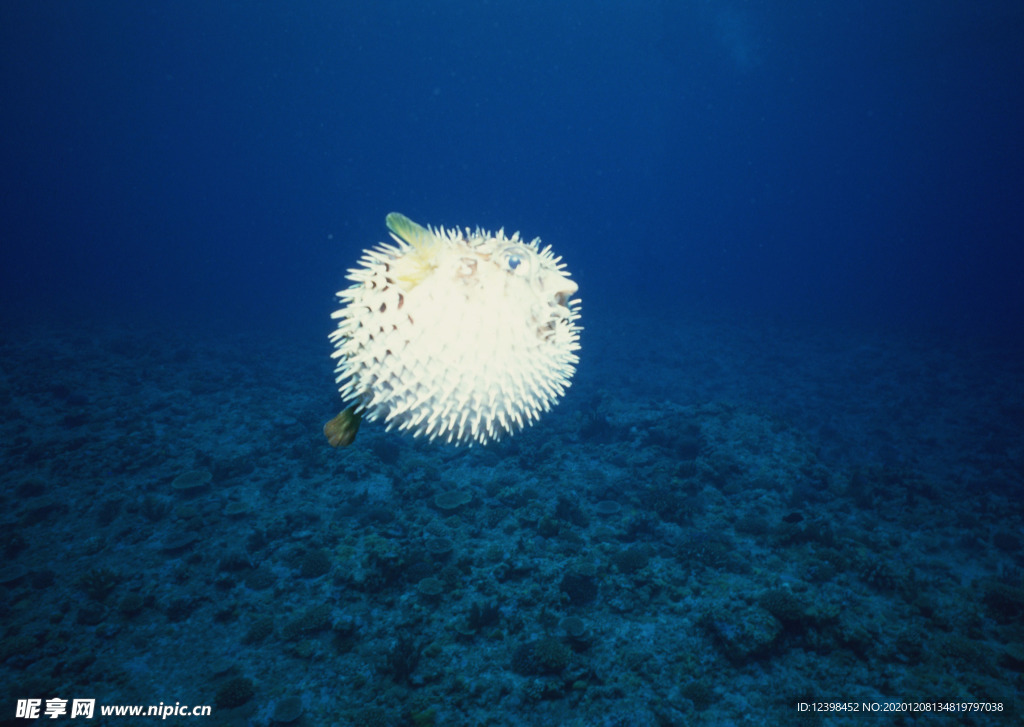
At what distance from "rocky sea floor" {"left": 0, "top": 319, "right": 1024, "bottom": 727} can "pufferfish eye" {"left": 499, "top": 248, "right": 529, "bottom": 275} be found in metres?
5.08

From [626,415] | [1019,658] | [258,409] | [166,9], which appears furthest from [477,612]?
[166,9]

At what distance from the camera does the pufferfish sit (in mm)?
1581

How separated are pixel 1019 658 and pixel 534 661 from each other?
5.62 m

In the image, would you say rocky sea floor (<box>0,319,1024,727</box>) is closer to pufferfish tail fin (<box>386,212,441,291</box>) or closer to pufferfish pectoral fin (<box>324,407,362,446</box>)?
pufferfish pectoral fin (<box>324,407,362,446</box>)

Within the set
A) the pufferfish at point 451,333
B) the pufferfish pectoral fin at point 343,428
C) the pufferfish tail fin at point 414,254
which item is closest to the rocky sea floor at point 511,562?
the pufferfish pectoral fin at point 343,428

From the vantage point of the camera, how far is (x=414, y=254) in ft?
5.86

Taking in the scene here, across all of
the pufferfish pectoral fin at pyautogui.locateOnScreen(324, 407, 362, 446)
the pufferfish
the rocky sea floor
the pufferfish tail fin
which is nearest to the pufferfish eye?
the pufferfish

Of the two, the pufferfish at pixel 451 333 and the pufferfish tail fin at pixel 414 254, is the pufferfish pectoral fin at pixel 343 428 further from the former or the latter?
the pufferfish tail fin at pixel 414 254

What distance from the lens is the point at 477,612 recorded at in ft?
19.3

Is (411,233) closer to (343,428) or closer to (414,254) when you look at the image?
(414,254)

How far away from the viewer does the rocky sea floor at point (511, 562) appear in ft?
16.6

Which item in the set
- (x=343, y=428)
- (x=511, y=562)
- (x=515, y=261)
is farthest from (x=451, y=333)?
(x=511, y=562)

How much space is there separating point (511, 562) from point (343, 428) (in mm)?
5431

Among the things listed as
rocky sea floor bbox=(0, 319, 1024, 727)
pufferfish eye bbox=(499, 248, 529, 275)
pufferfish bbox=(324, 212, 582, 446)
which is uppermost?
pufferfish eye bbox=(499, 248, 529, 275)
